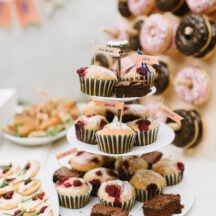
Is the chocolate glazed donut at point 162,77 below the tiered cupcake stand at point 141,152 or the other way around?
the other way around

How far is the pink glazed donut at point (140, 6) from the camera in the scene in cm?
240

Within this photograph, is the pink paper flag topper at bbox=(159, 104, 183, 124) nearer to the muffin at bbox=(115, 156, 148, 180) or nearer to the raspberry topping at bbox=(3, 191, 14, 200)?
the muffin at bbox=(115, 156, 148, 180)

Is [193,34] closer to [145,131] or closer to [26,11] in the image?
[145,131]

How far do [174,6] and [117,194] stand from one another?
108 cm

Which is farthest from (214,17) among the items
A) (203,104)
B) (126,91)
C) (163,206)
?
(163,206)

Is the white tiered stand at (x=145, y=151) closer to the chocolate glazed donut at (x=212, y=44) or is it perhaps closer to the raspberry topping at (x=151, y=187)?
the raspberry topping at (x=151, y=187)

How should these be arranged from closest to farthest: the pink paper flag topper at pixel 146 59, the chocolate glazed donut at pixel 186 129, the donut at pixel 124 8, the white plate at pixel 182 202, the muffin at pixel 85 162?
1. the pink paper flag topper at pixel 146 59
2. the white plate at pixel 182 202
3. the muffin at pixel 85 162
4. the chocolate glazed donut at pixel 186 129
5. the donut at pixel 124 8

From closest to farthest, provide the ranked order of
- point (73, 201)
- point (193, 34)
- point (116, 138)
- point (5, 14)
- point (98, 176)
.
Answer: point (116, 138)
point (73, 201)
point (98, 176)
point (193, 34)
point (5, 14)

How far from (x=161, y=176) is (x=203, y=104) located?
0.59m

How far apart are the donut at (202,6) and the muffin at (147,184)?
0.88m

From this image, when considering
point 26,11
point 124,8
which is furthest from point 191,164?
point 26,11

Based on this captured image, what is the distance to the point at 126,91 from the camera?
1.66 meters

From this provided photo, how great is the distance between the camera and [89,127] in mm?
1752

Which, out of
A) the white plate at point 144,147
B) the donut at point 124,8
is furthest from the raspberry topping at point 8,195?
the donut at point 124,8
